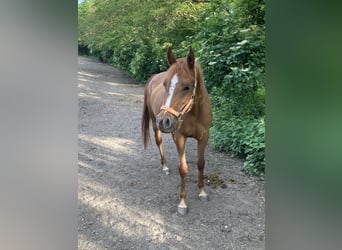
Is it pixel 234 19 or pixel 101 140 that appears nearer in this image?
pixel 234 19

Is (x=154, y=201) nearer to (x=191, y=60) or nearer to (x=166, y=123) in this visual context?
(x=166, y=123)

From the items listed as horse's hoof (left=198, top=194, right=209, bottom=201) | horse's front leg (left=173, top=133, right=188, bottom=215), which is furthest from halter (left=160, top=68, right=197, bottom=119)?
horse's hoof (left=198, top=194, right=209, bottom=201)

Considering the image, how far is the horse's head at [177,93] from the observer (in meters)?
1.84

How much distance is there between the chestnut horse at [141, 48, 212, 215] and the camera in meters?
1.87

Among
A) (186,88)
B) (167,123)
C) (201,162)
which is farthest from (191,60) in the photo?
(201,162)

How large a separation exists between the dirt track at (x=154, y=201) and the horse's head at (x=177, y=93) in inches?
28.1

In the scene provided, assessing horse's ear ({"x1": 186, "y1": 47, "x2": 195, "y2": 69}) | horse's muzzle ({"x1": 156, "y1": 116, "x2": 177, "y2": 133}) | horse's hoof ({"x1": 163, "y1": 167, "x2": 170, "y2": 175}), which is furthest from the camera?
horse's hoof ({"x1": 163, "y1": 167, "x2": 170, "y2": 175})

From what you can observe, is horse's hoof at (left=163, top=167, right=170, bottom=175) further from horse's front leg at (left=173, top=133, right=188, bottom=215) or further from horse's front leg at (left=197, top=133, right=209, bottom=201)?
horse's front leg at (left=173, top=133, right=188, bottom=215)

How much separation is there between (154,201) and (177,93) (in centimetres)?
98

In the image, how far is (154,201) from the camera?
2.45 m
